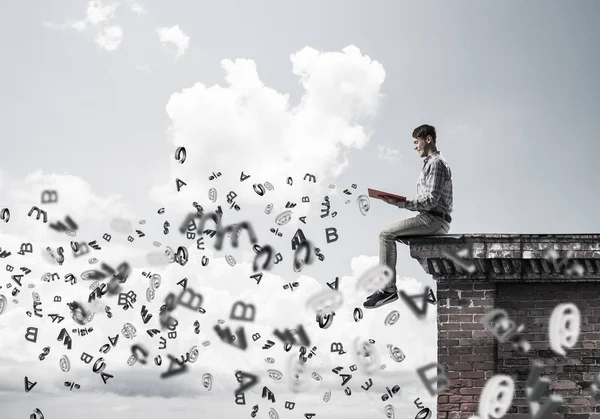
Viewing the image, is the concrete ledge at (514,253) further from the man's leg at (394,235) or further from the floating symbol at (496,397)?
the floating symbol at (496,397)

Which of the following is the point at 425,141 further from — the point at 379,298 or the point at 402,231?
the point at 379,298

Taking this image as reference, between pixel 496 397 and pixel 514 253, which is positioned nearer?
pixel 496 397

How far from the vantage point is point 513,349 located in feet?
32.2

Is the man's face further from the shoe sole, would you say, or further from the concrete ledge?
the shoe sole

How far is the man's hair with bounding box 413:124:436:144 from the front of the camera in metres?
9.48

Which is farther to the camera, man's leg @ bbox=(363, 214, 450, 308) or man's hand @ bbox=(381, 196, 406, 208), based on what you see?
man's leg @ bbox=(363, 214, 450, 308)

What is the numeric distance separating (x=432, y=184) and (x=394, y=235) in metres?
0.90

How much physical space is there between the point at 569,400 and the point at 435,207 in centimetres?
322

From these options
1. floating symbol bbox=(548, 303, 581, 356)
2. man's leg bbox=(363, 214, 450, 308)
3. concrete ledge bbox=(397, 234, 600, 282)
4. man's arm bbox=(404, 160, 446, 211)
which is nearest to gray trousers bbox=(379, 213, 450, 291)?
man's leg bbox=(363, 214, 450, 308)

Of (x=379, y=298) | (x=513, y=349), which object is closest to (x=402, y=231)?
(x=379, y=298)

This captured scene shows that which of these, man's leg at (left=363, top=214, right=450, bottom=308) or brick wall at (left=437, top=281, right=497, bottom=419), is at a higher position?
man's leg at (left=363, top=214, right=450, bottom=308)

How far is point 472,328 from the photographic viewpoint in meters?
9.74

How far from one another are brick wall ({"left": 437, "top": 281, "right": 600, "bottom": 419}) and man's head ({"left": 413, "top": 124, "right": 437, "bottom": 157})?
6.20ft

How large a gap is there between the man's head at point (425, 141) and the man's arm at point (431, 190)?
0.25 m
